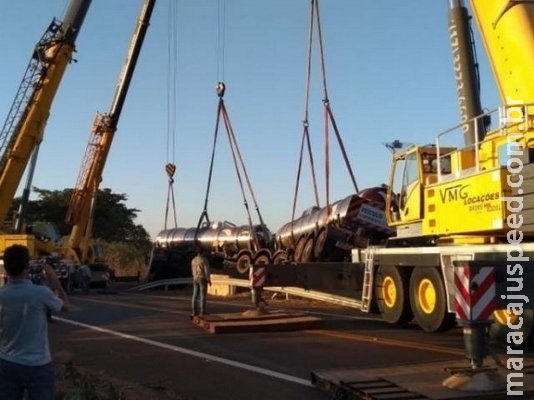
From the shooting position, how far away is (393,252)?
49.4 feet

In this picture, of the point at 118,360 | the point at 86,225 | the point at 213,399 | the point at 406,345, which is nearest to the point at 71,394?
the point at 213,399

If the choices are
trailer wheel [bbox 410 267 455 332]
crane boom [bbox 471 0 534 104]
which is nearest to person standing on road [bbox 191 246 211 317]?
trailer wheel [bbox 410 267 455 332]

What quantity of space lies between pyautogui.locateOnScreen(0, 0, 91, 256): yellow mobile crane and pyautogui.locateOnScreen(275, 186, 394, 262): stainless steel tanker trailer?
1193 centimetres

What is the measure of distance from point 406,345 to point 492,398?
4.85m

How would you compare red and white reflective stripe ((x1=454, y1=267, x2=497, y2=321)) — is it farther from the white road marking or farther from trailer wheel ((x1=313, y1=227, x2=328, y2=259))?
trailer wheel ((x1=313, y1=227, x2=328, y2=259))

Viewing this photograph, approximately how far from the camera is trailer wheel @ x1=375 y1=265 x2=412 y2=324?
14695 millimetres

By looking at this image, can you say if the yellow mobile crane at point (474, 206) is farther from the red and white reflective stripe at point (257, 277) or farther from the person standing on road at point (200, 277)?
the person standing on road at point (200, 277)

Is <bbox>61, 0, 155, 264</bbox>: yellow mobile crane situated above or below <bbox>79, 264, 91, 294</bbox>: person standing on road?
above

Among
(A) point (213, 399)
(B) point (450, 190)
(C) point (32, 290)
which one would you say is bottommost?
(A) point (213, 399)

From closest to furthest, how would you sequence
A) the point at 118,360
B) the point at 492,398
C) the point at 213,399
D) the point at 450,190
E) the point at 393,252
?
1. the point at 492,398
2. the point at 213,399
3. the point at 118,360
4. the point at 450,190
5. the point at 393,252

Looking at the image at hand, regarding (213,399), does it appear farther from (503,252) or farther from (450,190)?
(450,190)

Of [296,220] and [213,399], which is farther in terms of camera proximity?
[296,220]

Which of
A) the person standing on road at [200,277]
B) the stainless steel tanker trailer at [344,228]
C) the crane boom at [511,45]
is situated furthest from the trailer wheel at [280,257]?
the crane boom at [511,45]

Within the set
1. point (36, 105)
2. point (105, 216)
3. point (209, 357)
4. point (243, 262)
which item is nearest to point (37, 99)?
point (36, 105)
